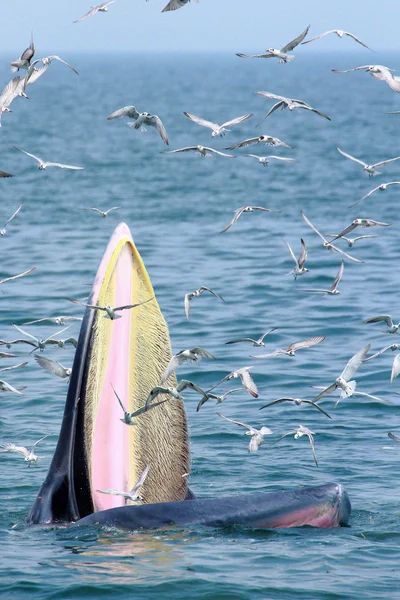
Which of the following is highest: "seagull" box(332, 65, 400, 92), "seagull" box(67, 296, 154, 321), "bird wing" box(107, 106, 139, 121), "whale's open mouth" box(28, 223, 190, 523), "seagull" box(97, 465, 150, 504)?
"seagull" box(332, 65, 400, 92)

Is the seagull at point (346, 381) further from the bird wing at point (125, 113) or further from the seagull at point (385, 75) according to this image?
the bird wing at point (125, 113)

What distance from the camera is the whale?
1116cm

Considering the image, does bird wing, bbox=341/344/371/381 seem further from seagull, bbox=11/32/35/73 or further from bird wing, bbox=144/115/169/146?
seagull, bbox=11/32/35/73

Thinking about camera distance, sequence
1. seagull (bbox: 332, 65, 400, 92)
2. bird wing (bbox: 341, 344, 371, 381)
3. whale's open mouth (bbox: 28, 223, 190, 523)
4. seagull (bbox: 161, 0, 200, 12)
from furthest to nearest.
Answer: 1. seagull (bbox: 332, 65, 400, 92)
2. bird wing (bbox: 341, 344, 371, 381)
3. seagull (bbox: 161, 0, 200, 12)
4. whale's open mouth (bbox: 28, 223, 190, 523)

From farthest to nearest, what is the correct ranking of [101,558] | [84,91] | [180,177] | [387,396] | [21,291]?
1. [84,91]
2. [180,177]
3. [21,291]
4. [387,396]
5. [101,558]

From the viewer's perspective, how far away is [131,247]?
38.0 ft

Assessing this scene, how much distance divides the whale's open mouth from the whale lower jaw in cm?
37

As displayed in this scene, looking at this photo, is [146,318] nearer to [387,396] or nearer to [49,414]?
[49,414]

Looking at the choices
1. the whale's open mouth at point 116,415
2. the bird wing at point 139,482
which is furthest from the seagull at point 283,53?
the bird wing at point 139,482

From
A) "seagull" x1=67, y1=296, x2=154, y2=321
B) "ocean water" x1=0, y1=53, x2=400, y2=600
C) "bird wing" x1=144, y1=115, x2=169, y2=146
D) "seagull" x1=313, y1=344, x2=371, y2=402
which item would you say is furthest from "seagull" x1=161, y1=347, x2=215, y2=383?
"bird wing" x1=144, y1=115, x2=169, y2=146

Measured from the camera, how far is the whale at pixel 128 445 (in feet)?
36.6

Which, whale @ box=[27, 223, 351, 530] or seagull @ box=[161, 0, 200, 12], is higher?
seagull @ box=[161, 0, 200, 12]

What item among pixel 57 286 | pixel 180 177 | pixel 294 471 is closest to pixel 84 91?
pixel 180 177

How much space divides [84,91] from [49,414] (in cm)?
18208
